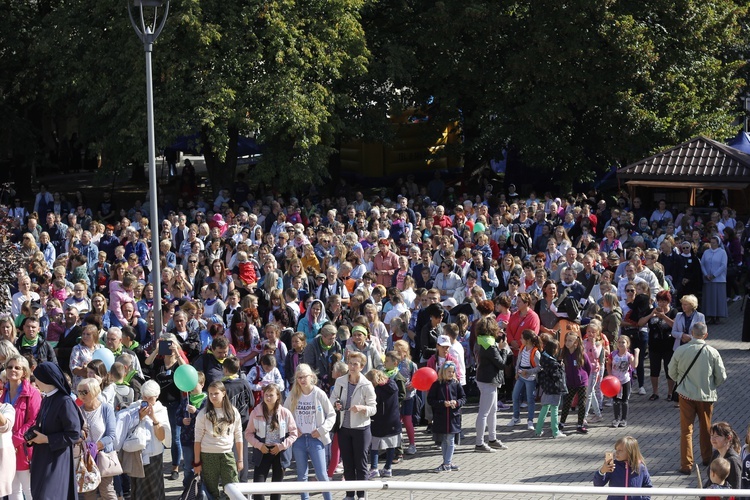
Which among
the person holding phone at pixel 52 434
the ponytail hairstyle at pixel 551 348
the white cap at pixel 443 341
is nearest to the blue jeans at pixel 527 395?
the ponytail hairstyle at pixel 551 348

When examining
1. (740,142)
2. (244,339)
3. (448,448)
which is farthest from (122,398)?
(740,142)

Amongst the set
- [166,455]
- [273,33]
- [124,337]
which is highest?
[273,33]

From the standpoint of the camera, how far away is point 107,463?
10.3 m

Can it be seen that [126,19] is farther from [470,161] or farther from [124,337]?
[124,337]

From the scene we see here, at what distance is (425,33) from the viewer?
1137 inches

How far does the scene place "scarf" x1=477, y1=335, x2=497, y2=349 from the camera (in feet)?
42.7

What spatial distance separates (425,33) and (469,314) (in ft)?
50.3

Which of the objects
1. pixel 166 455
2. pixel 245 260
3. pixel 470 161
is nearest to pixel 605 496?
pixel 166 455

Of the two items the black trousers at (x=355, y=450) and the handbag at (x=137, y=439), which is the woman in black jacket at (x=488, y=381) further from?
the handbag at (x=137, y=439)

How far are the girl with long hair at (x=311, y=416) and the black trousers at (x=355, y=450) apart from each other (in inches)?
11.3

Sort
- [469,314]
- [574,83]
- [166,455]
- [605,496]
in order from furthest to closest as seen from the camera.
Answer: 1. [574,83]
2. [469,314]
3. [166,455]
4. [605,496]

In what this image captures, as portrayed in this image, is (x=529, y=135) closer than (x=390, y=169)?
Yes

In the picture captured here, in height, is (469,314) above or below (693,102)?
below

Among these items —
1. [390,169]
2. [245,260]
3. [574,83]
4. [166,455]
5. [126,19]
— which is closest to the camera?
[166,455]
